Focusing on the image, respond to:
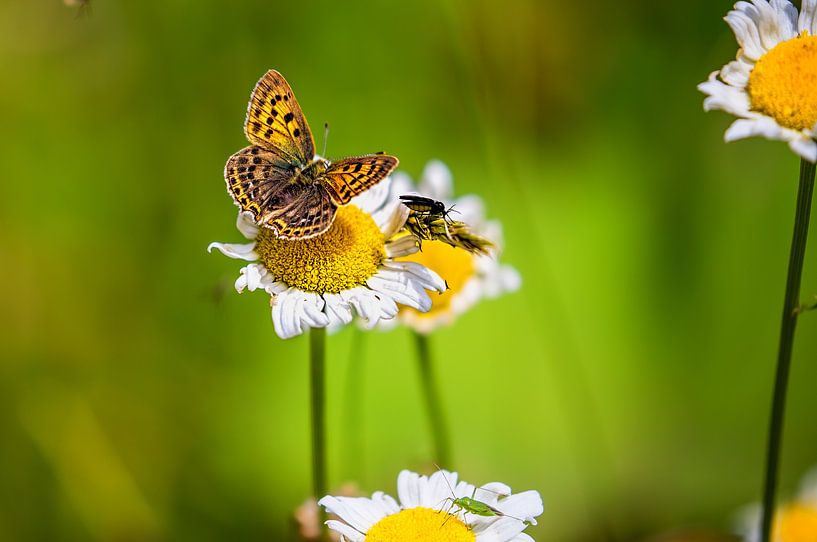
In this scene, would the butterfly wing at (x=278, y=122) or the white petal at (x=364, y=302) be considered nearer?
the white petal at (x=364, y=302)

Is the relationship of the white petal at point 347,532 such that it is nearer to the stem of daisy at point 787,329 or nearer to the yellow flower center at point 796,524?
the stem of daisy at point 787,329

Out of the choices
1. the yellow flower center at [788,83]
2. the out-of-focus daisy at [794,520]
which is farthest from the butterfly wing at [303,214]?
the out-of-focus daisy at [794,520]

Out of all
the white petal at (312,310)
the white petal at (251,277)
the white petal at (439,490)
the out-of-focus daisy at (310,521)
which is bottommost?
the white petal at (439,490)

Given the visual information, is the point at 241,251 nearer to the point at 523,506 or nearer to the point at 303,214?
the point at 303,214

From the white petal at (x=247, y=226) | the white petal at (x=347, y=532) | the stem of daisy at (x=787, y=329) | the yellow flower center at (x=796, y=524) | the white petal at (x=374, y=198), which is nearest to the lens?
the white petal at (x=347, y=532)

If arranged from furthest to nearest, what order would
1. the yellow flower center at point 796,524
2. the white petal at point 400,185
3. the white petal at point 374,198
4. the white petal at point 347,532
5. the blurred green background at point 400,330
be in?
the blurred green background at point 400,330, the yellow flower center at point 796,524, the white petal at point 400,185, the white petal at point 374,198, the white petal at point 347,532

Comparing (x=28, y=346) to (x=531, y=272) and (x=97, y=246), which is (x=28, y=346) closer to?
(x=97, y=246)

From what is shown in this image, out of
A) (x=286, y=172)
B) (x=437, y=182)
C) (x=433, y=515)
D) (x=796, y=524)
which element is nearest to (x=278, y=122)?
(x=286, y=172)
